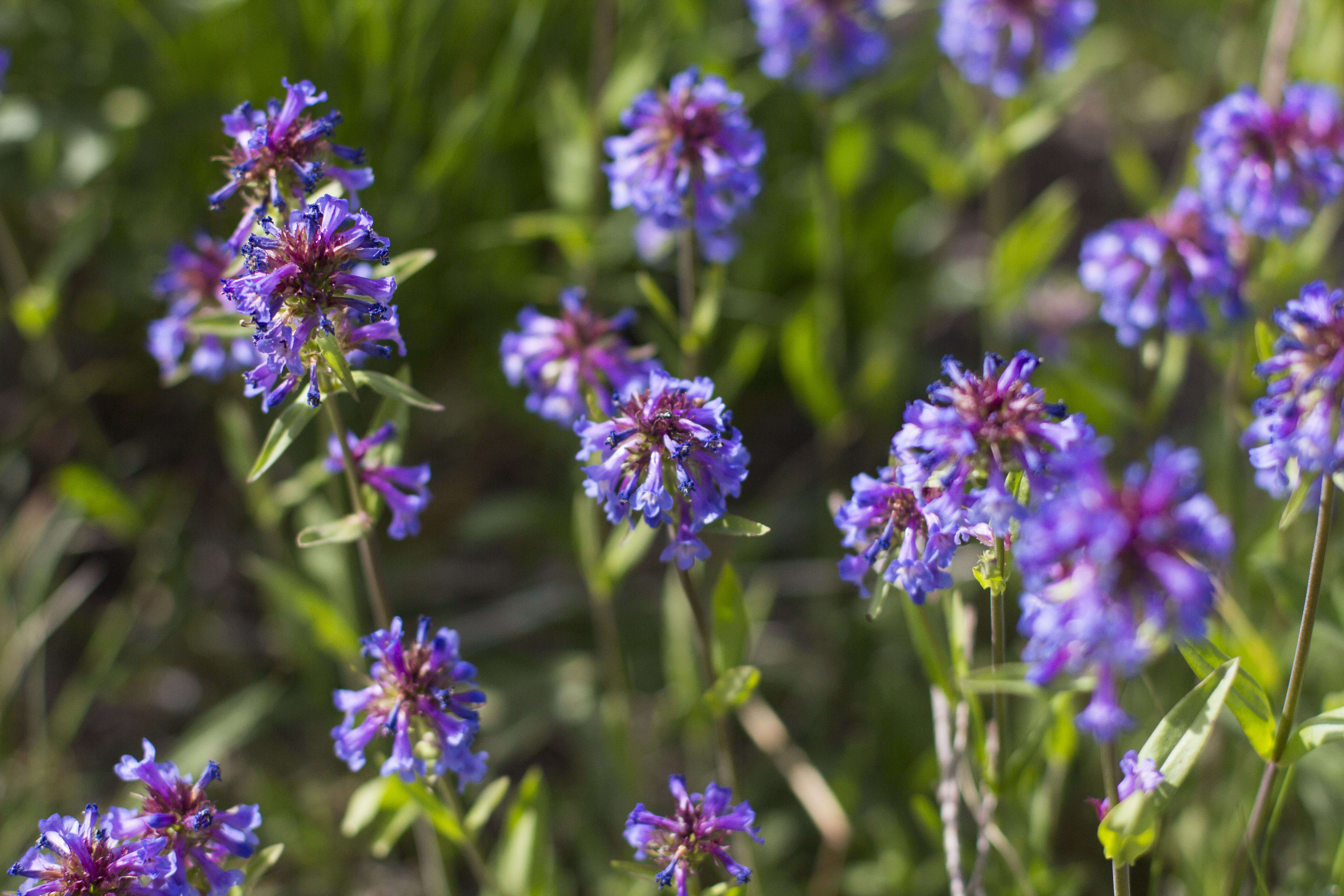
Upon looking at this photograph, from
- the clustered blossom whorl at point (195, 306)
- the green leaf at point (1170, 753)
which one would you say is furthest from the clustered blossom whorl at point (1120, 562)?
the clustered blossom whorl at point (195, 306)

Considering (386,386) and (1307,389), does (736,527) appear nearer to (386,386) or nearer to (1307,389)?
(386,386)

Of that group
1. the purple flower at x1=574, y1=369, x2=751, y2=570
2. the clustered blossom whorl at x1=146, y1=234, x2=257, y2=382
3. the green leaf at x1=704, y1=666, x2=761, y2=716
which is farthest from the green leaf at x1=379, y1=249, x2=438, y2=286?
the green leaf at x1=704, y1=666, x2=761, y2=716

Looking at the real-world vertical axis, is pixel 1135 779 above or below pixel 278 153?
below

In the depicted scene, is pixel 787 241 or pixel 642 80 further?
pixel 787 241

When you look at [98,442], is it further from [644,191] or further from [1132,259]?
[1132,259]

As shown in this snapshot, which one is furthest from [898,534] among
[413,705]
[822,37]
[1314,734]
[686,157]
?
[822,37]

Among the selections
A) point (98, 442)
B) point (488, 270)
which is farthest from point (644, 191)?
point (98, 442)

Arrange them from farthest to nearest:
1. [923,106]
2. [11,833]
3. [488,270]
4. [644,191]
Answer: [923,106] < [488,270] < [11,833] < [644,191]
